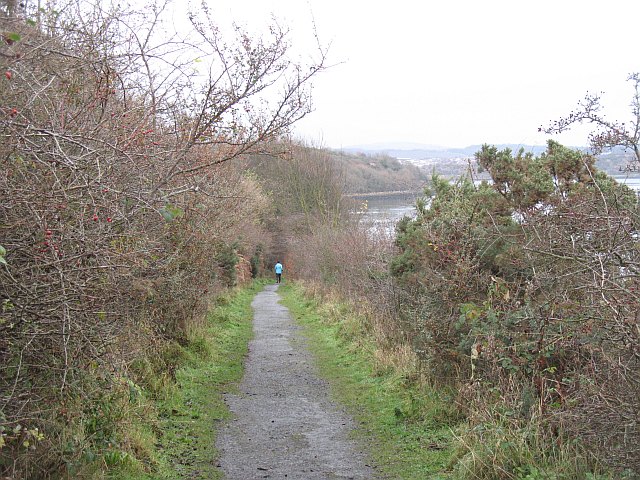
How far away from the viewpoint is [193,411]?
933cm

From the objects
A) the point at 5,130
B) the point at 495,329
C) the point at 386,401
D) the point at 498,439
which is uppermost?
the point at 5,130

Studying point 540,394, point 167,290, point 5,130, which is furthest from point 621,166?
point 167,290

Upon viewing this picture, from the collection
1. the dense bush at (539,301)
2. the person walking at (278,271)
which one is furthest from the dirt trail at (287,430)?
the person walking at (278,271)

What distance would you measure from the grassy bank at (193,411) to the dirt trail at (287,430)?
223mm

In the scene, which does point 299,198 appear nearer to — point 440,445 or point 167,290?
point 167,290

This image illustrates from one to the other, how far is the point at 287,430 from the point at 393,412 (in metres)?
1.44

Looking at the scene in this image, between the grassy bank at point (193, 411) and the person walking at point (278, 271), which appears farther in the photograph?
the person walking at point (278, 271)

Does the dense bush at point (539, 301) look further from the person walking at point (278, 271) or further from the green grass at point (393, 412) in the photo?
the person walking at point (278, 271)

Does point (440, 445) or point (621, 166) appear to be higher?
point (621, 166)

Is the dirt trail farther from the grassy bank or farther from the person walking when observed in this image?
the person walking

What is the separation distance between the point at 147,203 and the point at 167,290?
6699 millimetres

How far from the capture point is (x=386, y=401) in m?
9.66

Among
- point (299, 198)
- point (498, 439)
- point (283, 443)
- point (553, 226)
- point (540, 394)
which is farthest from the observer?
point (299, 198)

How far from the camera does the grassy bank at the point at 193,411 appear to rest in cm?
692
